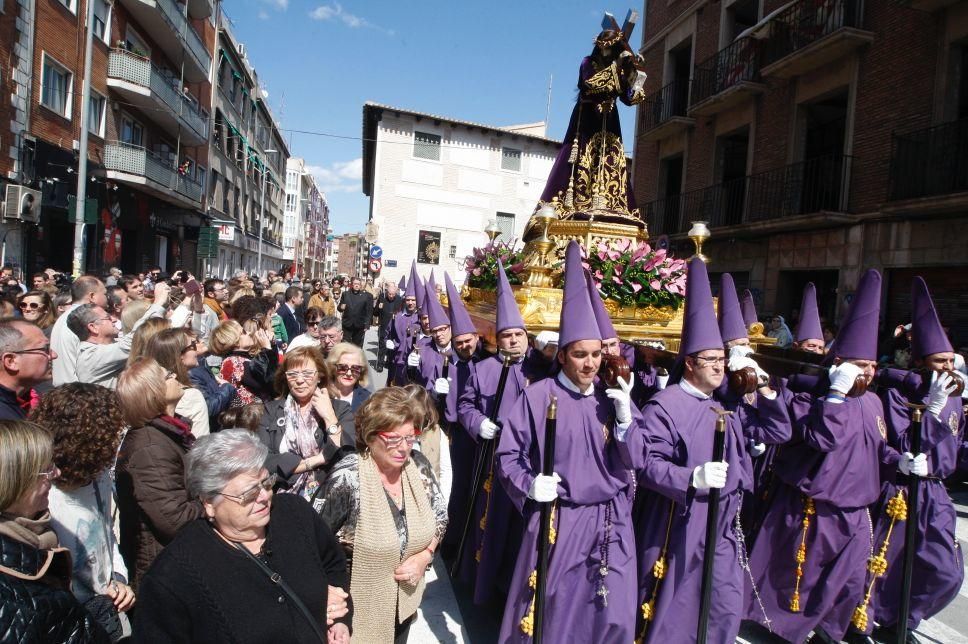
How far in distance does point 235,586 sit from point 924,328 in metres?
4.15

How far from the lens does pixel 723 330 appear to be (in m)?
4.07

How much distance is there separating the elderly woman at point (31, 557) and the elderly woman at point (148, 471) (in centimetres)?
70

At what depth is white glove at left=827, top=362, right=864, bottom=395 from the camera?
135 inches

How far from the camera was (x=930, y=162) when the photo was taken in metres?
9.57

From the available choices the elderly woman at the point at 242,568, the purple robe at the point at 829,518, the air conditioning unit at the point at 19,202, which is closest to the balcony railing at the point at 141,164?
the air conditioning unit at the point at 19,202

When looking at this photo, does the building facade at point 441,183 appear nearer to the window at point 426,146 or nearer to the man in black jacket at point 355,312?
the window at point 426,146

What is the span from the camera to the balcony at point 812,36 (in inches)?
436

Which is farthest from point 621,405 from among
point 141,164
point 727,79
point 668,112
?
point 141,164

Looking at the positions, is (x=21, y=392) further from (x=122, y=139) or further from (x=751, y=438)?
(x=122, y=139)

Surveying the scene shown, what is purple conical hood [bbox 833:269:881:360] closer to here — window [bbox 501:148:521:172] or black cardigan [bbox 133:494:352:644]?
black cardigan [bbox 133:494:352:644]

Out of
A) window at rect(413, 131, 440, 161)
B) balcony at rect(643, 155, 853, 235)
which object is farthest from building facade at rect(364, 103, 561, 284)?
balcony at rect(643, 155, 853, 235)

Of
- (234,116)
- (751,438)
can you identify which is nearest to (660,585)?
(751,438)

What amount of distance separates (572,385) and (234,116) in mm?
35513

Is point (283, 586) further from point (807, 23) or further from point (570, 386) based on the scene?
point (807, 23)
